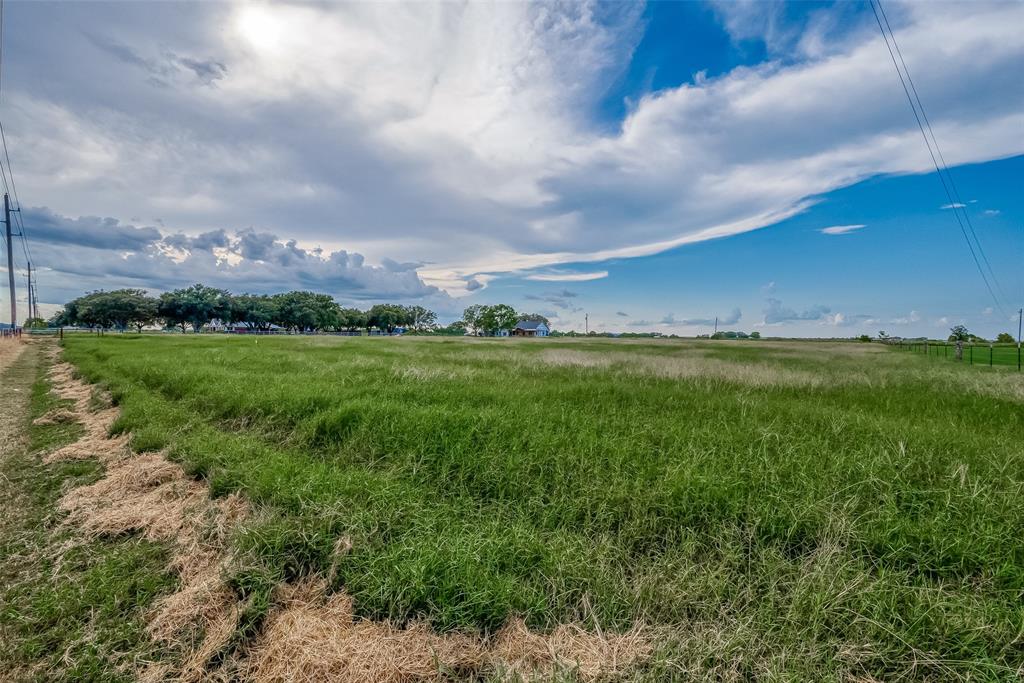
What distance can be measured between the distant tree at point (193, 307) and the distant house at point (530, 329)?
7895cm

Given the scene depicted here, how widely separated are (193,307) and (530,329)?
3501 inches

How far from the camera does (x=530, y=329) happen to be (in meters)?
136

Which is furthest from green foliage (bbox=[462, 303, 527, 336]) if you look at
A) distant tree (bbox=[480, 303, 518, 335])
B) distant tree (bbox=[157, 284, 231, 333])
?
distant tree (bbox=[157, 284, 231, 333])

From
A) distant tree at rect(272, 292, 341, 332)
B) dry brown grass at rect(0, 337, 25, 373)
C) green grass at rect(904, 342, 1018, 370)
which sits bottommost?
dry brown grass at rect(0, 337, 25, 373)

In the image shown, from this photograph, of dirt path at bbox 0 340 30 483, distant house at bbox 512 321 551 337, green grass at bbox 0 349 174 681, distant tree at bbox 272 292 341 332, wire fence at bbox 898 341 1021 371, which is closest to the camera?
green grass at bbox 0 349 174 681

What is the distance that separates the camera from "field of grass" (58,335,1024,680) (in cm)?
325

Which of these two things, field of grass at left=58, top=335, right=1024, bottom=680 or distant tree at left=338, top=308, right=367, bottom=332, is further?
distant tree at left=338, top=308, right=367, bottom=332

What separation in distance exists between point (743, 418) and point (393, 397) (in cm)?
673

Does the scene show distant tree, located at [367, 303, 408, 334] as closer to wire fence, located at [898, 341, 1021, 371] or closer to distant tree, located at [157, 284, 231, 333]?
distant tree, located at [157, 284, 231, 333]

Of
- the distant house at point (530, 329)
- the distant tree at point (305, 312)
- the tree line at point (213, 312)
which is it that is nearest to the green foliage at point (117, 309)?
the tree line at point (213, 312)

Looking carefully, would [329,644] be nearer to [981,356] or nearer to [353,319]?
[981,356]

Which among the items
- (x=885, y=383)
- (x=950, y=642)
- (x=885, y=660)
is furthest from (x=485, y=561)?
(x=885, y=383)

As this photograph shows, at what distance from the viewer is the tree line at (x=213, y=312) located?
329 ft

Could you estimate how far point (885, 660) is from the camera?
300 centimetres
